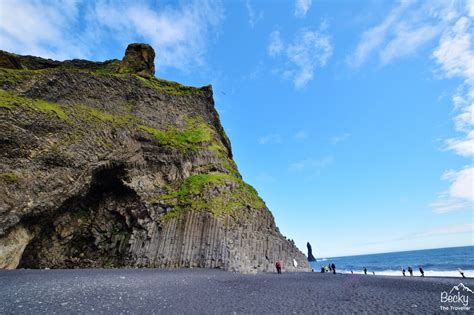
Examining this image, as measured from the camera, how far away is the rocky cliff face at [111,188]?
24625 mm

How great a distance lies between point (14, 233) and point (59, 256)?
625 cm

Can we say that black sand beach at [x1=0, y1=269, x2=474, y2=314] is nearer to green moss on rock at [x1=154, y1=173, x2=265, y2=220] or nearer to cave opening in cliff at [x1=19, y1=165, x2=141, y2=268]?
cave opening in cliff at [x1=19, y1=165, x2=141, y2=268]

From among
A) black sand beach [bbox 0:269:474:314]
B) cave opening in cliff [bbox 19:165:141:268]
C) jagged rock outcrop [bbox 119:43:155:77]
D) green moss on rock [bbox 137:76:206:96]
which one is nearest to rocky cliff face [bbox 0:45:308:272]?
cave opening in cliff [bbox 19:165:141:268]

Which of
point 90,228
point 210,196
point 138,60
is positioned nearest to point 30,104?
point 90,228

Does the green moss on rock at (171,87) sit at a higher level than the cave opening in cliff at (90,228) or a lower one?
higher

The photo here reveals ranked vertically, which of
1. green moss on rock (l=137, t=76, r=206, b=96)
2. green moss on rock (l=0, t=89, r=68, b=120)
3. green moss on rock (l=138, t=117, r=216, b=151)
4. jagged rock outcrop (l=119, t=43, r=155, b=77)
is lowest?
green moss on rock (l=0, t=89, r=68, b=120)

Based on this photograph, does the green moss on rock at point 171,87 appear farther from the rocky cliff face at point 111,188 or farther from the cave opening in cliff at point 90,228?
the cave opening in cliff at point 90,228

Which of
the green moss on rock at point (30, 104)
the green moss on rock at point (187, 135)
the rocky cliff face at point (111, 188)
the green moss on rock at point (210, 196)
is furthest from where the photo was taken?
the green moss on rock at point (187, 135)

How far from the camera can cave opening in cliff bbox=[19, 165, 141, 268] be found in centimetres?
2695

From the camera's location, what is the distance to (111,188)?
32406 mm

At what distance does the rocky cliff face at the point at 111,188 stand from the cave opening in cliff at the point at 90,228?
4.3 inches

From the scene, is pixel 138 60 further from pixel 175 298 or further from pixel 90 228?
pixel 175 298

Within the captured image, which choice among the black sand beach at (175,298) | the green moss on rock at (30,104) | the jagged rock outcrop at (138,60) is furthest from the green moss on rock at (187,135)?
the black sand beach at (175,298)

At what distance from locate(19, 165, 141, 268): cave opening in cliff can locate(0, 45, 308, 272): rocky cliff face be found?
0.36 ft
